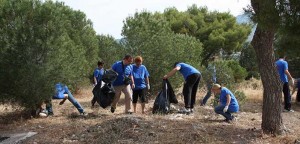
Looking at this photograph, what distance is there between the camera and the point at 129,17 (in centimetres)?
1639

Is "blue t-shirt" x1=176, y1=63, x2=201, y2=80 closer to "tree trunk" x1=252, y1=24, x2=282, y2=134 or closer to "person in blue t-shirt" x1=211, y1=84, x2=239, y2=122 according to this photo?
"person in blue t-shirt" x1=211, y1=84, x2=239, y2=122

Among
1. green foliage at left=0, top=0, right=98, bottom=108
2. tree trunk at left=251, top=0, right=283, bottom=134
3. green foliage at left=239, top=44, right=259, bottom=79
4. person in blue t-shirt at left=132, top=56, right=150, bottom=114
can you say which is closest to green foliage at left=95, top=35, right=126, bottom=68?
person in blue t-shirt at left=132, top=56, right=150, bottom=114

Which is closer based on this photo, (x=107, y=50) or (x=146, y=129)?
(x=146, y=129)

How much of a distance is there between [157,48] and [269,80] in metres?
6.92

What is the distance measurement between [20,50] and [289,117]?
256 inches

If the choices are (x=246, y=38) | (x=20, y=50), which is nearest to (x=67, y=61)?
(x=20, y=50)

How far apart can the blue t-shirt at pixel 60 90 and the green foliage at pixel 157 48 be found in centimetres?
474

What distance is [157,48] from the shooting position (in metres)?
14.4

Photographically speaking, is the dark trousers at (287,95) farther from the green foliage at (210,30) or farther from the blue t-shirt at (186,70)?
the green foliage at (210,30)

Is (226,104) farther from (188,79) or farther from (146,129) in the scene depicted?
(146,129)

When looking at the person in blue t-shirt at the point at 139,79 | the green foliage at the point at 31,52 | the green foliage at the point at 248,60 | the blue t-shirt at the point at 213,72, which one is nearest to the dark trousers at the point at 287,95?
the blue t-shirt at the point at 213,72

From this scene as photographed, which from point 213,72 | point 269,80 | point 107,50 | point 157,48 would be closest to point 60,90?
point 269,80

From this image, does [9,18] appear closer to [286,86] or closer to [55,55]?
[55,55]

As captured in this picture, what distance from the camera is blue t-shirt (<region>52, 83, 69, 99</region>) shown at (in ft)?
32.3
